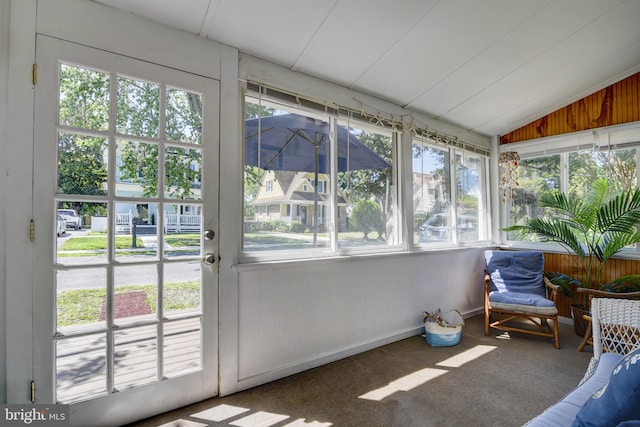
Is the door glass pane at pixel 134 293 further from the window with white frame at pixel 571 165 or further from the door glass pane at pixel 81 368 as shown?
the window with white frame at pixel 571 165

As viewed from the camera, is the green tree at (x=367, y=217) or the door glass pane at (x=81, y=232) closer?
the door glass pane at (x=81, y=232)

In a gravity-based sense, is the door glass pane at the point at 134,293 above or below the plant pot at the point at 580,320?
above

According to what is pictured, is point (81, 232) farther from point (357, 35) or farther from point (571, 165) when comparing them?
point (571, 165)

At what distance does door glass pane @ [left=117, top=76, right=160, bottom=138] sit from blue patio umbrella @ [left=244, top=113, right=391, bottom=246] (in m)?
0.61

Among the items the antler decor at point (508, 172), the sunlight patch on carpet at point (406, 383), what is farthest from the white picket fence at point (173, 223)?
the antler decor at point (508, 172)

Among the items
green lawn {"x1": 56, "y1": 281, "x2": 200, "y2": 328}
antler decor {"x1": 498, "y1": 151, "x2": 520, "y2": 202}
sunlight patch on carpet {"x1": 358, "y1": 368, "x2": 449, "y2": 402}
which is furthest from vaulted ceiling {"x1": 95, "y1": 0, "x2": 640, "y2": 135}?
sunlight patch on carpet {"x1": 358, "y1": 368, "x2": 449, "y2": 402}

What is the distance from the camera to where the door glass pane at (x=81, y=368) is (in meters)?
1.66

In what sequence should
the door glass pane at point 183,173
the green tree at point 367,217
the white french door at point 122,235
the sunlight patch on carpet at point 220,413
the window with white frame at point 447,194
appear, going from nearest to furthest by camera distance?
1. the white french door at point 122,235
2. the sunlight patch on carpet at point 220,413
3. the door glass pane at point 183,173
4. the green tree at point 367,217
5. the window with white frame at point 447,194

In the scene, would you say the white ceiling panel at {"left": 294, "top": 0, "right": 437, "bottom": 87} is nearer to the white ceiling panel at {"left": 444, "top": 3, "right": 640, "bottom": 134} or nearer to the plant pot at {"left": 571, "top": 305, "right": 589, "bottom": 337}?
the white ceiling panel at {"left": 444, "top": 3, "right": 640, "bottom": 134}

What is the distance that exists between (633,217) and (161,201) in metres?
4.27

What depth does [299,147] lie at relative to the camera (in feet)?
8.42

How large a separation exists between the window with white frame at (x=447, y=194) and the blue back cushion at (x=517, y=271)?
→ 0.50m

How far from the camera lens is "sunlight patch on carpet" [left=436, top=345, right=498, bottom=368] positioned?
2604mm

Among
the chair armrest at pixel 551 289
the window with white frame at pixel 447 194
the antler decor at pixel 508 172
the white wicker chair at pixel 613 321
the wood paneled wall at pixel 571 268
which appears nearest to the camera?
the white wicker chair at pixel 613 321
